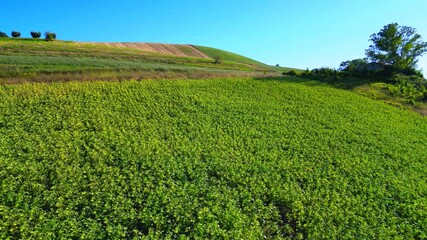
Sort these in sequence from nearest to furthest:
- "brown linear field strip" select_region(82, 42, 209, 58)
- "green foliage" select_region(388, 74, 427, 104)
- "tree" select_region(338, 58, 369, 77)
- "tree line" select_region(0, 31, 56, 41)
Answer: "green foliage" select_region(388, 74, 427, 104) < "tree" select_region(338, 58, 369, 77) < "tree line" select_region(0, 31, 56, 41) < "brown linear field strip" select_region(82, 42, 209, 58)

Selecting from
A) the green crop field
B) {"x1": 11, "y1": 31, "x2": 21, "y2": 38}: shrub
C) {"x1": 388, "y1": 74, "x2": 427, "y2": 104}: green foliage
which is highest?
{"x1": 11, "y1": 31, "x2": 21, "y2": 38}: shrub

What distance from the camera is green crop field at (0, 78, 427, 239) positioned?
13.2 metres

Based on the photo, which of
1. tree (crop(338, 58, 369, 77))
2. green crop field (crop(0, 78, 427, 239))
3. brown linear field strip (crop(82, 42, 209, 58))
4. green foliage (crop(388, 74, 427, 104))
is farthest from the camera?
brown linear field strip (crop(82, 42, 209, 58))

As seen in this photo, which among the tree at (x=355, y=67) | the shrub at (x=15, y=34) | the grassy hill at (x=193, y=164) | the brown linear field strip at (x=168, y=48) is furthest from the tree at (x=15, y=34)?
the tree at (x=355, y=67)

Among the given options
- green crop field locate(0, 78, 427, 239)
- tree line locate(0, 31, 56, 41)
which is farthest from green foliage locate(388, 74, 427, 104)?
tree line locate(0, 31, 56, 41)

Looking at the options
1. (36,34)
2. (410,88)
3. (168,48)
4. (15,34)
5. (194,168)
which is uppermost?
(168,48)

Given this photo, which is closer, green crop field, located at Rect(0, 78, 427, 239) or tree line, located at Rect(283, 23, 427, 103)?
green crop field, located at Rect(0, 78, 427, 239)

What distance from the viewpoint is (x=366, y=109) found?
34156mm

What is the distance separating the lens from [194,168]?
1784cm

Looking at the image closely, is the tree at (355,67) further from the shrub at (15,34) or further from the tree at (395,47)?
the shrub at (15,34)

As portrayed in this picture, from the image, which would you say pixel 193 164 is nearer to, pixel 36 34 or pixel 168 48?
pixel 36 34

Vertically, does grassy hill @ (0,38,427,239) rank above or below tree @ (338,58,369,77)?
below

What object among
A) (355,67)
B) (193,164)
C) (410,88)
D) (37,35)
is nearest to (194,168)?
(193,164)

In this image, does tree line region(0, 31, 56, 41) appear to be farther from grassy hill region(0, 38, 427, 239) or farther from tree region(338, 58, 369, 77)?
tree region(338, 58, 369, 77)
